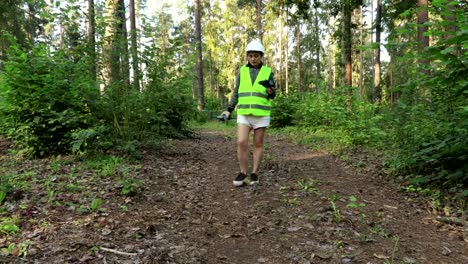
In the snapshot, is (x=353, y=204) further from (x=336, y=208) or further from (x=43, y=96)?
(x=43, y=96)

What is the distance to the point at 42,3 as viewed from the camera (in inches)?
217

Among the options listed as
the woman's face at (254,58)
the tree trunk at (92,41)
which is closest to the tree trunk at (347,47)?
the woman's face at (254,58)

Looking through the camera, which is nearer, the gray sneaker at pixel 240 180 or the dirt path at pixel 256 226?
the dirt path at pixel 256 226

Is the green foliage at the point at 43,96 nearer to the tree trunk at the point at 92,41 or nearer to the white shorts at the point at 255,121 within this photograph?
the tree trunk at the point at 92,41

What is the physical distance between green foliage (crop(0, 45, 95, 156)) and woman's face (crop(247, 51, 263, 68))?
9.13 feet

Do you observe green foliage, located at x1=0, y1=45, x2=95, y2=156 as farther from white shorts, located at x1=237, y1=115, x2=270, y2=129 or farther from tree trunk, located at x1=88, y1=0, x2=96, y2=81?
white shorts, located at x1=237, y1=115, x2=270, y2=129

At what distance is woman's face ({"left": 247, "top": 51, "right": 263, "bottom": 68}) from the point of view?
498cm

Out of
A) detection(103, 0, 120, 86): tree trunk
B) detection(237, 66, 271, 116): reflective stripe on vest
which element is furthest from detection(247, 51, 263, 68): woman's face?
detection(103, 0, 120, 86): tree trunk

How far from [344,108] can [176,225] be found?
759cm

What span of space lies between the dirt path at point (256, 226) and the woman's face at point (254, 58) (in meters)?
1.73

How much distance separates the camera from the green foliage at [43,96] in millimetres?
5836

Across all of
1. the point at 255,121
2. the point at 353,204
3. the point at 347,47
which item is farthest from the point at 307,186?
the point at 347,47

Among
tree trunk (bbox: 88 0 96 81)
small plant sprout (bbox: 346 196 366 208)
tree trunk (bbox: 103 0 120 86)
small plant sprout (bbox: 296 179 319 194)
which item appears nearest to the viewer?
small plant sprout (bbox: 346 196 366 208)

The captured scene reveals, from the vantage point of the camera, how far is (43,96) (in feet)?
19.6
